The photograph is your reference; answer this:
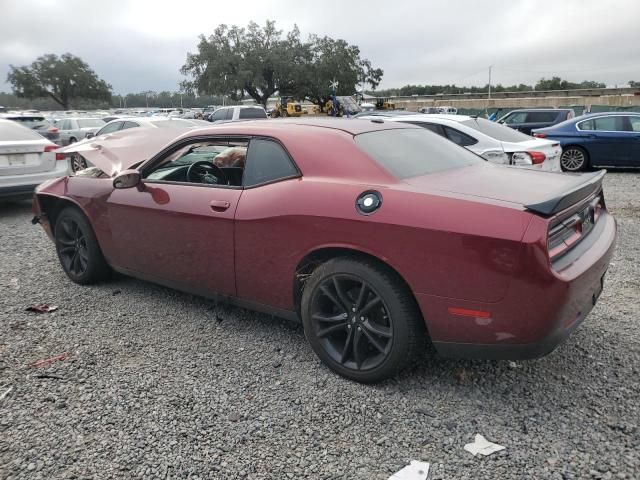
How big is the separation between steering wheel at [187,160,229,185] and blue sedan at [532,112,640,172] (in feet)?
32.2

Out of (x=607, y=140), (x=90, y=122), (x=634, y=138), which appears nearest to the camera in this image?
(x=634, y=138)

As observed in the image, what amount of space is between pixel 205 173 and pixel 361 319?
5.76 ft

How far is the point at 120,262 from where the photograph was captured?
4250 mm

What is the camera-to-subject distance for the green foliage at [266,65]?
50594 millimetres

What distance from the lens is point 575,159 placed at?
11.7 m

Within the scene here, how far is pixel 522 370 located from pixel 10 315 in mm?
3825

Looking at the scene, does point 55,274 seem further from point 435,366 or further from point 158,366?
point 435,366

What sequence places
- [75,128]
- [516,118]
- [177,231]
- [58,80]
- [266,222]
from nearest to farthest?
[266,222], [177,231], [516,118], [75,128], [58,80]

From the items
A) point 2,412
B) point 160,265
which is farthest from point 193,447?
point 160,265

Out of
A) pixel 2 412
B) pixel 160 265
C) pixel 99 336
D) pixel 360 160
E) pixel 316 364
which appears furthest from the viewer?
pixel 160 265

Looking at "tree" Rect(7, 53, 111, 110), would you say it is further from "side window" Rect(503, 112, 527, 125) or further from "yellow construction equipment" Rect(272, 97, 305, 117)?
"side window" Rect(503, 112, 527, 125)

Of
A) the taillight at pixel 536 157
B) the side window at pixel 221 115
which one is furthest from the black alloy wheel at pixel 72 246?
the side window at pixel 221 115

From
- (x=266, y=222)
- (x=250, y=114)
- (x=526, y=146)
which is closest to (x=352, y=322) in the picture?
(x=266, y=222)

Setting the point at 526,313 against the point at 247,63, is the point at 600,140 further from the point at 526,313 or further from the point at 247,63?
the point at 247,63
